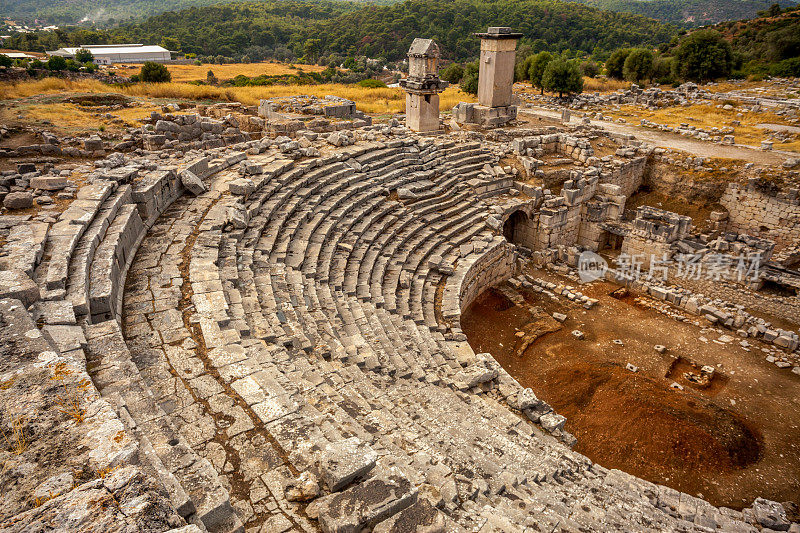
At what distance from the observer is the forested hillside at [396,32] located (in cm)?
6481

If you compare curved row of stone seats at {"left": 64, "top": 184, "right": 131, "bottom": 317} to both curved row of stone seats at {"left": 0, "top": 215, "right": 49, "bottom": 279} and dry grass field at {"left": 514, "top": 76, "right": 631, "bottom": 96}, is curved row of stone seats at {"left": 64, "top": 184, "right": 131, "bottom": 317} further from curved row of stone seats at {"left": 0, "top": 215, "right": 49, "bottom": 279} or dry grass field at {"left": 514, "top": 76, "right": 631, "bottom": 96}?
dry grass field at {"left": 514, "top": 76, "right": 631, "bottom": 96}

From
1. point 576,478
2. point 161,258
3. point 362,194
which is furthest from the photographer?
point 362,194

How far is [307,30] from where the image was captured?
7375 cm

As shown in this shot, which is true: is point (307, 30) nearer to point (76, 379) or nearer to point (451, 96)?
point (451, 96)

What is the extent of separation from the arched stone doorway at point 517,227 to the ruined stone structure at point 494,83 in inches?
289

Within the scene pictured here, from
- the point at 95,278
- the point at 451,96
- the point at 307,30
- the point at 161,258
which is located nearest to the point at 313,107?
the point at 451,96

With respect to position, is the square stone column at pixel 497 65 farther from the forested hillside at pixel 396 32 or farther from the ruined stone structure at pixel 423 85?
the forested hillside at pixel 396 32

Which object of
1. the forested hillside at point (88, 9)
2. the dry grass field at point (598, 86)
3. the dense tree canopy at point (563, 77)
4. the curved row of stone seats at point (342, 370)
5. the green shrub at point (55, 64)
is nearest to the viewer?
the curved row of stone seats at point (342, 370)

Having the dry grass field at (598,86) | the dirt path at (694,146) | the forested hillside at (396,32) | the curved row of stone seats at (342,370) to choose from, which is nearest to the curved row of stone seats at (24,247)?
the curved row of stone seats at (342,370)

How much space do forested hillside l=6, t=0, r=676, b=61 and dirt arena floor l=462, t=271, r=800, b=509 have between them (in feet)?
180

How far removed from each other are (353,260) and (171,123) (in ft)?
37.8

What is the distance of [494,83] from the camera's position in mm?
24625

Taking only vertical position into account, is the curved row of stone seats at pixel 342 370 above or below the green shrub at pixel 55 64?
below

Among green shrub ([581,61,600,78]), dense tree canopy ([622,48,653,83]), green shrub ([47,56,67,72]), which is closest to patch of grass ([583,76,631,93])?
dense tree canopy ([622,48,653,83])
